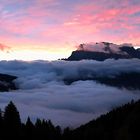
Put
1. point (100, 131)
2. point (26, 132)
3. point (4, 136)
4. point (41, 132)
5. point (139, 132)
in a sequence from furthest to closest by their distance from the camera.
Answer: point (100, 131), point (139, 132), point (41, 132), point (26, 132), point (4, 136)

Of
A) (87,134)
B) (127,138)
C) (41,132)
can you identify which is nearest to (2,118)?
(41,132)

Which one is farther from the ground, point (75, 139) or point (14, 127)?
point (14, 127)

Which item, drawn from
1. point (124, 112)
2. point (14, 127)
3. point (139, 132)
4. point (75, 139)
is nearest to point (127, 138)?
point (139, 132)

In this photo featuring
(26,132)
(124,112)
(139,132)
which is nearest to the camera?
(26,132)

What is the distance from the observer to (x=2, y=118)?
80.8m

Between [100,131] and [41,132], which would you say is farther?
[100,131]

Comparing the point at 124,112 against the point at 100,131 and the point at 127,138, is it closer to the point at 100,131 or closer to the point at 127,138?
the point at 100,131

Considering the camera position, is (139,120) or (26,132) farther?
(139,120)

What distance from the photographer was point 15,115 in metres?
77.9

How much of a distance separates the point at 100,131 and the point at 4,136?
1993 inches

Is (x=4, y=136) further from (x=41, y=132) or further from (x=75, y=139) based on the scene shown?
(x=75, y=139)

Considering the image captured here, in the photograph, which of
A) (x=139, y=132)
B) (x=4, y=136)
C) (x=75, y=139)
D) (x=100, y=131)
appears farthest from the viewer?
(x=100, y=131)

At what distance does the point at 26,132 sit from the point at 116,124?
220ft

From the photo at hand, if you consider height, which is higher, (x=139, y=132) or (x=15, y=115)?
(x=15, y=115)
